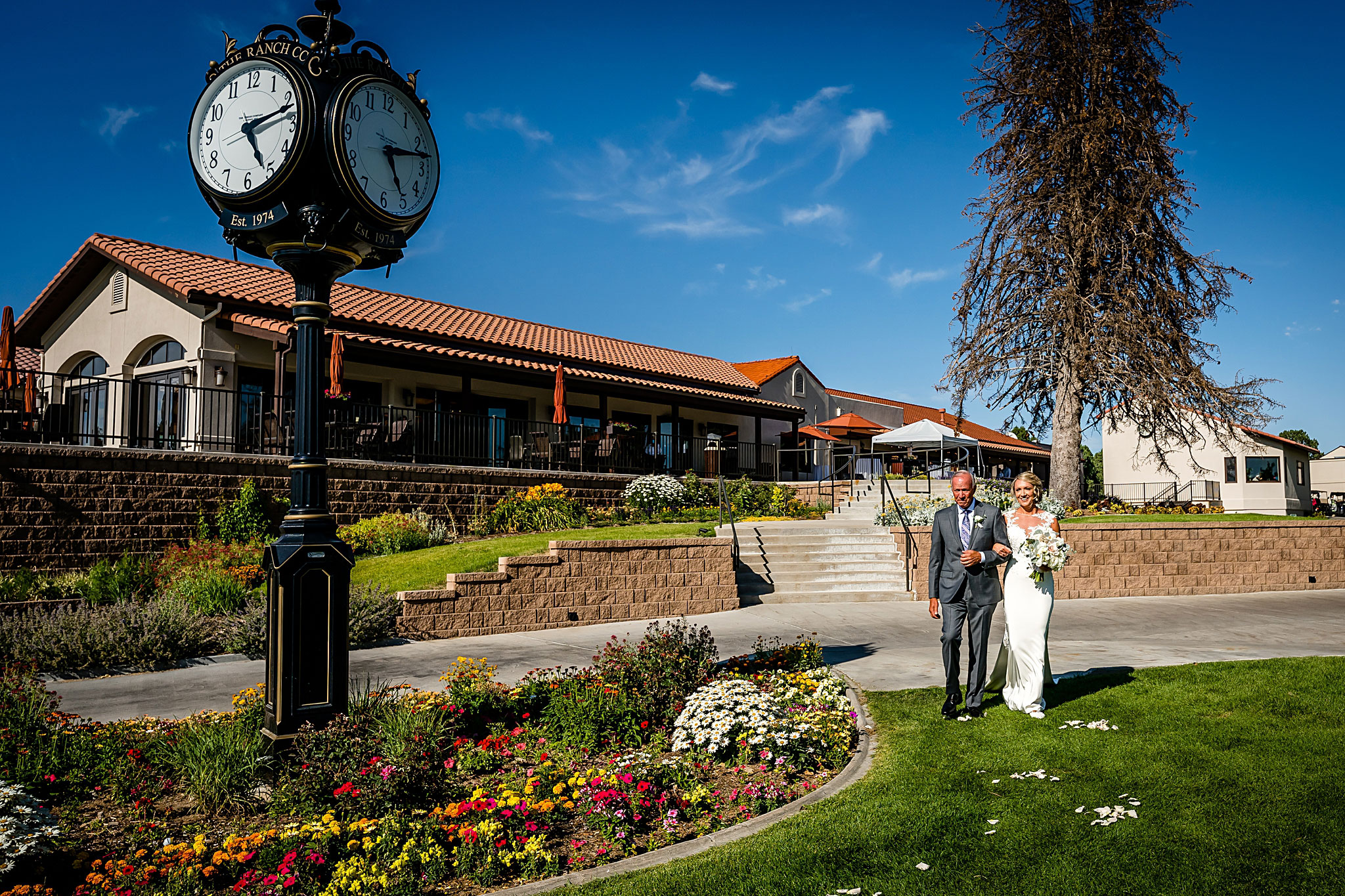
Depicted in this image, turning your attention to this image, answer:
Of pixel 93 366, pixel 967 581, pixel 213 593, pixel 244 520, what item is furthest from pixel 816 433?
pixel 967 581

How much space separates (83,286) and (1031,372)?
2407 cm

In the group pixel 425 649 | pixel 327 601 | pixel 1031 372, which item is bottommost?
pixel 425 649

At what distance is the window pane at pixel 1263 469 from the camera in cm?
4034

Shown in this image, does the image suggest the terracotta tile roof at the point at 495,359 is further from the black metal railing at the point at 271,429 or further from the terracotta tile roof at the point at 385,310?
the black metal railing at the point at 271,429

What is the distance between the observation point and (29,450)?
40.0ft

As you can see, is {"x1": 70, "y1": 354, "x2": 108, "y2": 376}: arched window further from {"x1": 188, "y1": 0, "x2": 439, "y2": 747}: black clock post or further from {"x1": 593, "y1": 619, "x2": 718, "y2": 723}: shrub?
{"x1": 593, "y1": 619, "x2": 718, "y2": 723}: shrub

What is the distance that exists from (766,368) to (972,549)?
2821 cm

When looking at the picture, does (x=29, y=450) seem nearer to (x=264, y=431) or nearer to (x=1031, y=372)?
(x=264, y=431)

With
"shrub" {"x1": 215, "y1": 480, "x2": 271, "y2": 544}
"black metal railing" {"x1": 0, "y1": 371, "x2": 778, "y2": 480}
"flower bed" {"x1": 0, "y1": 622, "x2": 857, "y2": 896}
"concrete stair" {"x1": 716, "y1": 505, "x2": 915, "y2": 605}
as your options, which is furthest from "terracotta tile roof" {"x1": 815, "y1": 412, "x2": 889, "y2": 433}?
"flower bed" {"x1": 0, "y1": 622, "x2": 857, "y2": 896}

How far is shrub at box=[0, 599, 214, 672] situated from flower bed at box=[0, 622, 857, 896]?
2.13 m

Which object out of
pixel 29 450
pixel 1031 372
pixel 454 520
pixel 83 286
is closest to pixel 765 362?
pixel 1031 372

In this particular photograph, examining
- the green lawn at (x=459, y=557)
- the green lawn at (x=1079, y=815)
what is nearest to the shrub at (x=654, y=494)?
the green lawn at (x=459, y=557)

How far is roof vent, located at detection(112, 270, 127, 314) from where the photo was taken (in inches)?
786

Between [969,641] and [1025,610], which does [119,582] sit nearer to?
[969,641]
